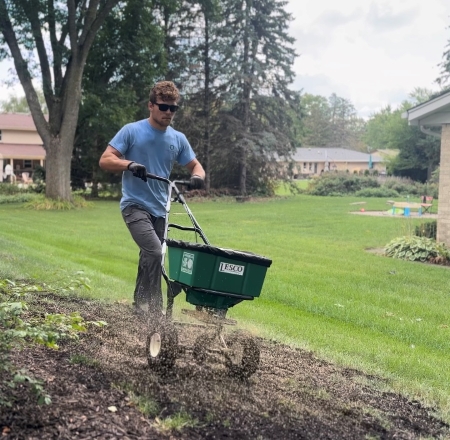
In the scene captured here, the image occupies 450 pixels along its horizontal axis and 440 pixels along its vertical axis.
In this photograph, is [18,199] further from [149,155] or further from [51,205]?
→ [149,155]

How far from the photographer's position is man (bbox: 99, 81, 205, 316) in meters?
4.54

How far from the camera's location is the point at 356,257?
37.7 ft

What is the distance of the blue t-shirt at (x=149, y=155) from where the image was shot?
460 centimetres

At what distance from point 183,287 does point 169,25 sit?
30249 millimetres

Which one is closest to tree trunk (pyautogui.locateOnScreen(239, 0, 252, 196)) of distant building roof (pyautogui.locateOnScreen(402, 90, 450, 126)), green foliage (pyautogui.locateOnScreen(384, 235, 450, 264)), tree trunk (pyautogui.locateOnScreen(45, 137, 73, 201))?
tree trunk (pyautogui.locateOnScreen(45, 137, 73, 201))

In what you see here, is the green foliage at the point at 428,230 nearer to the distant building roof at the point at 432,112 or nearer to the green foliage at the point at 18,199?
the distant building roof at the point at 432,112

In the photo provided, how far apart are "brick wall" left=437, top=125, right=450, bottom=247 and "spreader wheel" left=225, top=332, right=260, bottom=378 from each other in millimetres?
9335

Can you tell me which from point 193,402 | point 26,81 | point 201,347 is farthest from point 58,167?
point 193,402

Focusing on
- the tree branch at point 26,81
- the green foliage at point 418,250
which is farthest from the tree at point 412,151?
the green foliage at point 418,250

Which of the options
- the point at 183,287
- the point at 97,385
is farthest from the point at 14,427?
the point at 183,287

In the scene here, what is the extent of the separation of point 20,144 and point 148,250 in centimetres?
5499

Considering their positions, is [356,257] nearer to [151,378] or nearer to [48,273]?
[48,273]

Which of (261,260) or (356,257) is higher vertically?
(261,260)

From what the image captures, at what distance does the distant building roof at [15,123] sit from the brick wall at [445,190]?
4906cm
